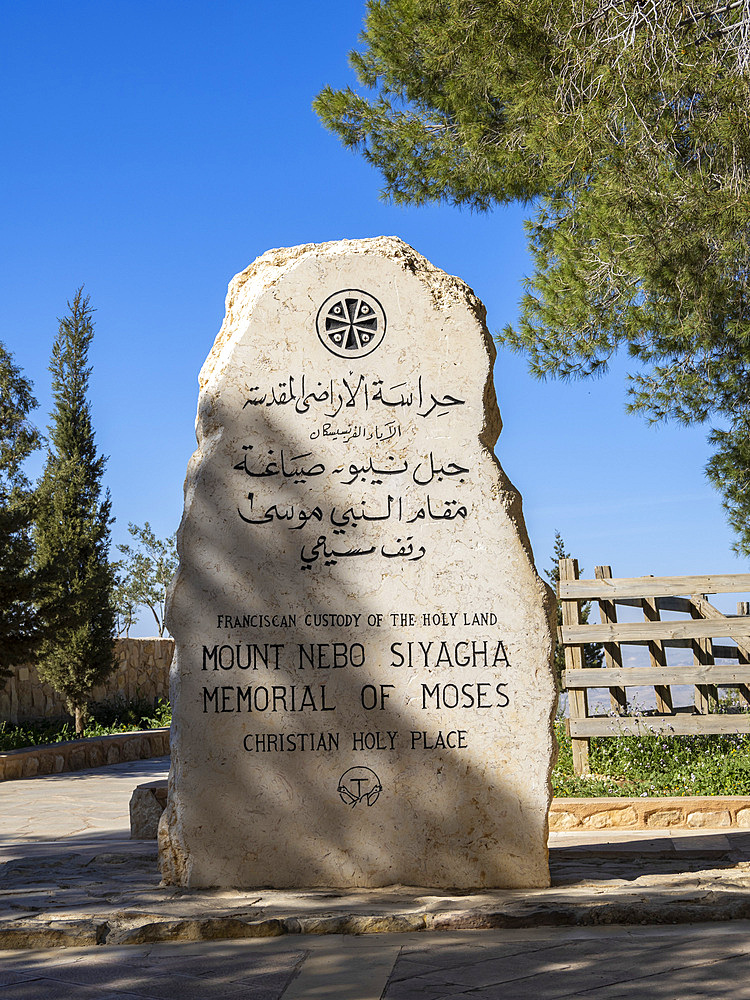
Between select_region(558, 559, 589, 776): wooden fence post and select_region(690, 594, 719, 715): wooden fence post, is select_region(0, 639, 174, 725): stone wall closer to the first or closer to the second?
select_region(558, 559, 589, 776): wooden fence post

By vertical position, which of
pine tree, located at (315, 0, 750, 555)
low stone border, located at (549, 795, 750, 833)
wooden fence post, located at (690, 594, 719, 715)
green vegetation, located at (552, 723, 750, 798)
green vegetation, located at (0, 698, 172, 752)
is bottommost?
A: low stone border, located at (549, 795, 750, 833)

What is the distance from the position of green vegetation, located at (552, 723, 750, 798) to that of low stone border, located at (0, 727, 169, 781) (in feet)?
26.0

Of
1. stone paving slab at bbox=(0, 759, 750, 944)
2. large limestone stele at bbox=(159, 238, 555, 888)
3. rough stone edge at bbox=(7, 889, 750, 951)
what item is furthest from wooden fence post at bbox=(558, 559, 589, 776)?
rough stone edge at bbox=(7, 889, 750, 951)

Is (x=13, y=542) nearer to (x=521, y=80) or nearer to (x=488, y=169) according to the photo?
(x=488, y=169)

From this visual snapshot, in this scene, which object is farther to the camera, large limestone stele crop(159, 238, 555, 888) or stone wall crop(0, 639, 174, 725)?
stone wall crop(0, 639, 174, 725)

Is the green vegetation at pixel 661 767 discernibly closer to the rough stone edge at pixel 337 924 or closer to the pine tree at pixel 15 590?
the rough stone edge at pixel 337 924

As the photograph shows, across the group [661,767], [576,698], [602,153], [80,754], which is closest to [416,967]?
[576,698]

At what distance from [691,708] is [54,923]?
853cm

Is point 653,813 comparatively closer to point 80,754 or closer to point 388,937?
point 388,937

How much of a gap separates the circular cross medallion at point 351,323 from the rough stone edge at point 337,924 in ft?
9.83

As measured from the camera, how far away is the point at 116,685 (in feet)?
70.8

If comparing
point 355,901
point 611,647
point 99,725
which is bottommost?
point 355,901

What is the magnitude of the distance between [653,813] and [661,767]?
1.06 meters

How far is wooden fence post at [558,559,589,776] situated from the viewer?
858 centimetres
